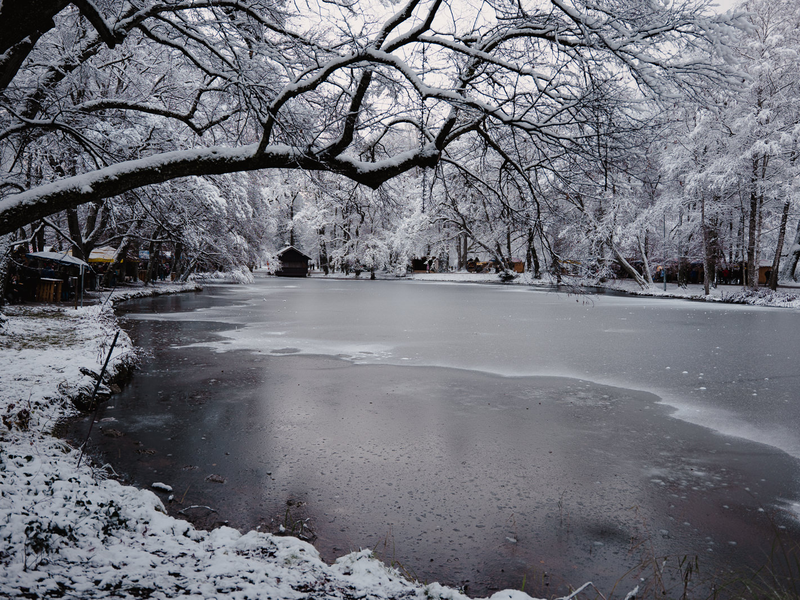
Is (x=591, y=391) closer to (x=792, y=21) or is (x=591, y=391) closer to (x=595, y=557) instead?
(x=595, y=557)

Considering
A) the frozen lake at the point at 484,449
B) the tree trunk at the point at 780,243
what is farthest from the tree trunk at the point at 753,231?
the frozen lake at the point at 484,449

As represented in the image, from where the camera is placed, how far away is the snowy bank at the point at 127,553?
3291mm

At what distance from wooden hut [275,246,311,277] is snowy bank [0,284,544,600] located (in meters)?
75.1

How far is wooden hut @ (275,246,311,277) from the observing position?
79.7 metres

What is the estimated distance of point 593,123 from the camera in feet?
19.9

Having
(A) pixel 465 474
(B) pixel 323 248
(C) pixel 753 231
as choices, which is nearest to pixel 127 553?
(A) pixel 465 474

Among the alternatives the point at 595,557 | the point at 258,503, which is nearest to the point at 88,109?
the point at 258,503

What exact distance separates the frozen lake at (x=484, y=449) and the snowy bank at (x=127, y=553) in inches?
24.4

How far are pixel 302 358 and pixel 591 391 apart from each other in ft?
20.2

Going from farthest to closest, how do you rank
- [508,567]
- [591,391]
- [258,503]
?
[591,391]
[258,503]
[508,567]

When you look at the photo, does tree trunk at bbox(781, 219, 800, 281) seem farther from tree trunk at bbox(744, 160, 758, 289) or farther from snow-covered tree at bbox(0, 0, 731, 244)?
snow-covered tree at bbox(0, 0, 731, 244)

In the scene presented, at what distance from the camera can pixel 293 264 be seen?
80375mm

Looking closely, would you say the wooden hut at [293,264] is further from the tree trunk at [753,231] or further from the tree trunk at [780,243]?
the tree trunk at [780,243]

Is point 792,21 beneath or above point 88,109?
above
